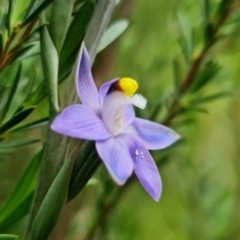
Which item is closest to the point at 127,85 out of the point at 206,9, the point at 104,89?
the point at 104,89

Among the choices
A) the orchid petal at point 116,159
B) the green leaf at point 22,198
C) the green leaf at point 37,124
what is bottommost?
the green leaf at point 22,198

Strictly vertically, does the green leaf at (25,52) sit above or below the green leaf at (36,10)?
below

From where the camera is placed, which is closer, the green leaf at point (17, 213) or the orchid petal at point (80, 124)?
the orchid petal at point (80, 124)

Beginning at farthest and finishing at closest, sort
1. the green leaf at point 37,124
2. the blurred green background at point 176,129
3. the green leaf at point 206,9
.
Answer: the blurred green background at point 176,129 → the green leaf at point 206,9 → the green leaf at point 37,124

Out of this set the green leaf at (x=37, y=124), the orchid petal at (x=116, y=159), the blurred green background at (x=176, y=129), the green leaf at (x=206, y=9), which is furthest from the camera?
the blurred green background at (x=176, y=129)

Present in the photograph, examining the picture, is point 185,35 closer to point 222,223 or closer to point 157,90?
point 157,90

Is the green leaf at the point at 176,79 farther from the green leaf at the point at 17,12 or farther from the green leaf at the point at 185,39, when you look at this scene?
the green leaf at the point at 17,12

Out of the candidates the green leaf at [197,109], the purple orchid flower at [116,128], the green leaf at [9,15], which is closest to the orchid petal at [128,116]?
the purple orchid flower at [116,128]
